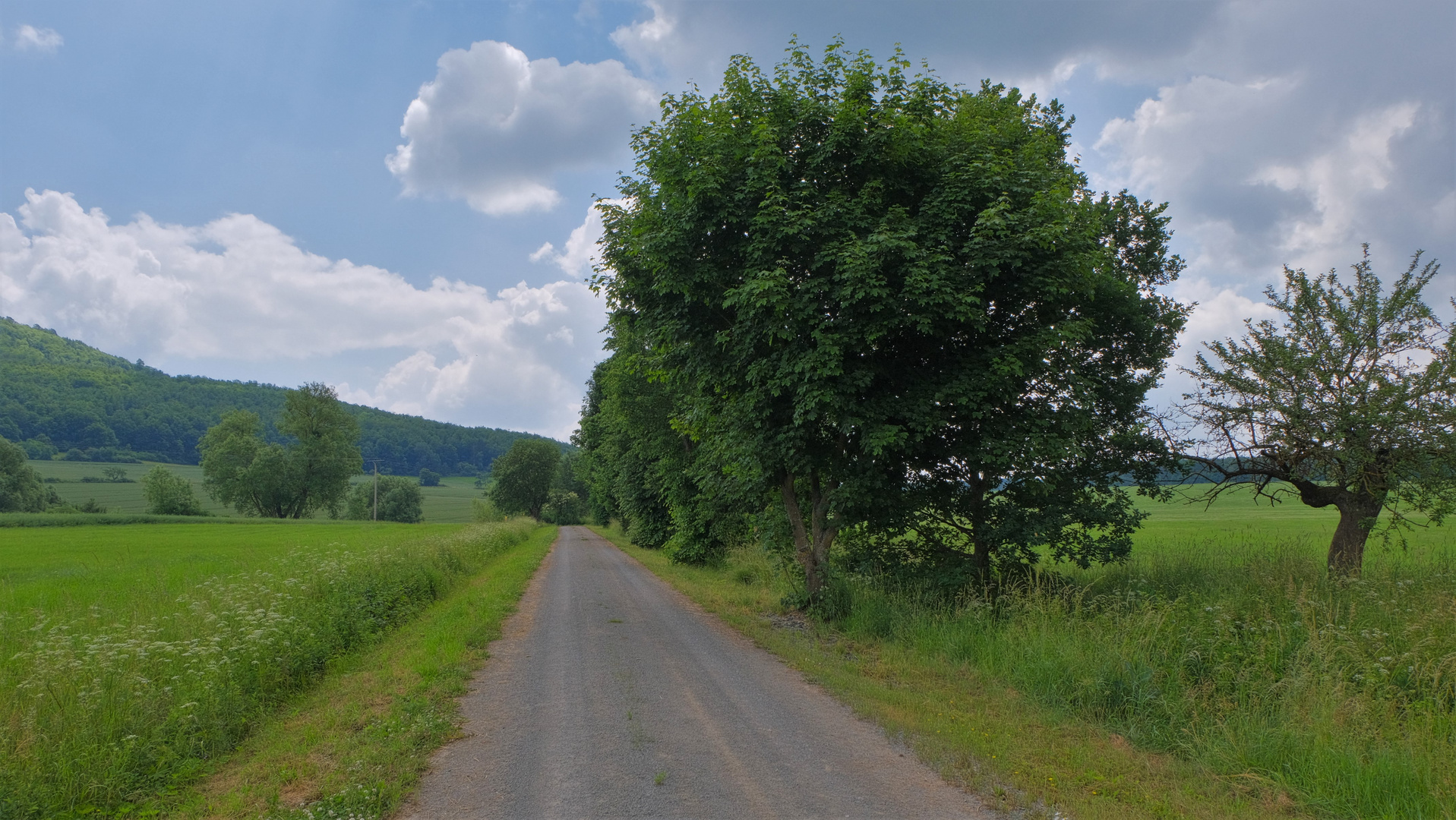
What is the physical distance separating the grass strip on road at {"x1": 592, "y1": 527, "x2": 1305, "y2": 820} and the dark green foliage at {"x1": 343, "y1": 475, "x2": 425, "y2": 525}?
Answer: 98348 millimetres

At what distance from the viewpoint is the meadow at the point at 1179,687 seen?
5.18 metres

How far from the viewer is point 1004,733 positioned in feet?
21.0

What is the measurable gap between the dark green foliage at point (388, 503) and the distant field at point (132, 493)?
2.89 m

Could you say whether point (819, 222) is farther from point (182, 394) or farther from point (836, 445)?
point (182, 394)

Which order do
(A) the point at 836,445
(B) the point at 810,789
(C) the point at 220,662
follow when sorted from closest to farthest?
(B) the point at 810,789 < (C) the point at 220,662 < (A) the point at 836,445

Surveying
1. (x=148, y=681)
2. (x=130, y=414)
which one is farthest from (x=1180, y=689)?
(x=130, y=414)

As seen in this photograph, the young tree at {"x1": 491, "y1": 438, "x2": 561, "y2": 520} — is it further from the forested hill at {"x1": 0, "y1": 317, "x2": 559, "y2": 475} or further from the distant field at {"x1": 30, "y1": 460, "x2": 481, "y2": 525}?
the forested hill at {"x1": 0, "y1": 317, "x2": 559, "y2": 475}

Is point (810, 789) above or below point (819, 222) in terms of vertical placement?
below

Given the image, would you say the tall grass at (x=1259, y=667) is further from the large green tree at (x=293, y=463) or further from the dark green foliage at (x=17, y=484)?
the dark green foliage at (x=17, y=484)

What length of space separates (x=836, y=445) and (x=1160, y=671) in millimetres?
6216

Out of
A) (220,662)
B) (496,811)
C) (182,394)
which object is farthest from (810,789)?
(182,394)

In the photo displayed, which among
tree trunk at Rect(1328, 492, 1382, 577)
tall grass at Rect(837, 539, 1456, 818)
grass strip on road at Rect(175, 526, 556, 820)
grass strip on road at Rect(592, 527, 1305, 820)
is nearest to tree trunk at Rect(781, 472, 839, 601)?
tall grass at Rect(837, 539, 1456, 818)

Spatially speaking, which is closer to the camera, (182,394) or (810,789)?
(810,789)

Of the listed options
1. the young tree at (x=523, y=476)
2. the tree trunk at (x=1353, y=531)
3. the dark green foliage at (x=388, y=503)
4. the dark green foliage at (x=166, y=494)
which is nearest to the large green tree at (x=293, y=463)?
the dark green foliage at (x=166, y=494)
